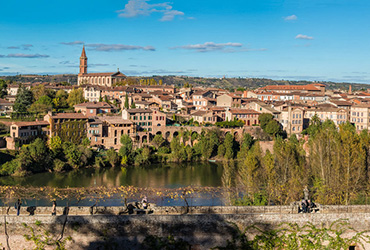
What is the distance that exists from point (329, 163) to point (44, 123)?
94.2 feet

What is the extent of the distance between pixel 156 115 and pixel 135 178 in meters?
13.8

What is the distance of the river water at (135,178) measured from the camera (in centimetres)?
3300

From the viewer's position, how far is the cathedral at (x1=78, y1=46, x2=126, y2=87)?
80250 mm

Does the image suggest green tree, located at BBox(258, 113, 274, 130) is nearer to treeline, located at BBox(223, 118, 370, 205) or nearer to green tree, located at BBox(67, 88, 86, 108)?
green tree, located at BBox(67, 88, 86, 108)

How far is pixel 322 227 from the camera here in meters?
10.9

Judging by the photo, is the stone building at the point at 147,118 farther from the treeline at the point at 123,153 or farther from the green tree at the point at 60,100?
the green tree at the point at 60,100

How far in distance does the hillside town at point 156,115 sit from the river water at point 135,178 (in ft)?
19.8

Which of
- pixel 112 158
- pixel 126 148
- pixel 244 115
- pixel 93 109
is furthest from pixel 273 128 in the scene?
pixel 93 109

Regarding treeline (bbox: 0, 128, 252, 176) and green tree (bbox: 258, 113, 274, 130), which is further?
green tree (bbox: 258, 113, 274, 130)

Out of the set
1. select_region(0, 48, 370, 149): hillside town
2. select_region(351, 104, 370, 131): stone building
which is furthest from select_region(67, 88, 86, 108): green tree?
select_region(351, 104, 370, 131): stone building

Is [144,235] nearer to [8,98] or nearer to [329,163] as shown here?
[329,163]

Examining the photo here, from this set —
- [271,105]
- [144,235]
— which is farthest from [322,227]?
[271,105]

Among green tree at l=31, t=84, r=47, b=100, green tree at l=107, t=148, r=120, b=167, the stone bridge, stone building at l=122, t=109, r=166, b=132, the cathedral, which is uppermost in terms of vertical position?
the cathedral

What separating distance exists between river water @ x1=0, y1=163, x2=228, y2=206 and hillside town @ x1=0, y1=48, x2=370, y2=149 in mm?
6040
